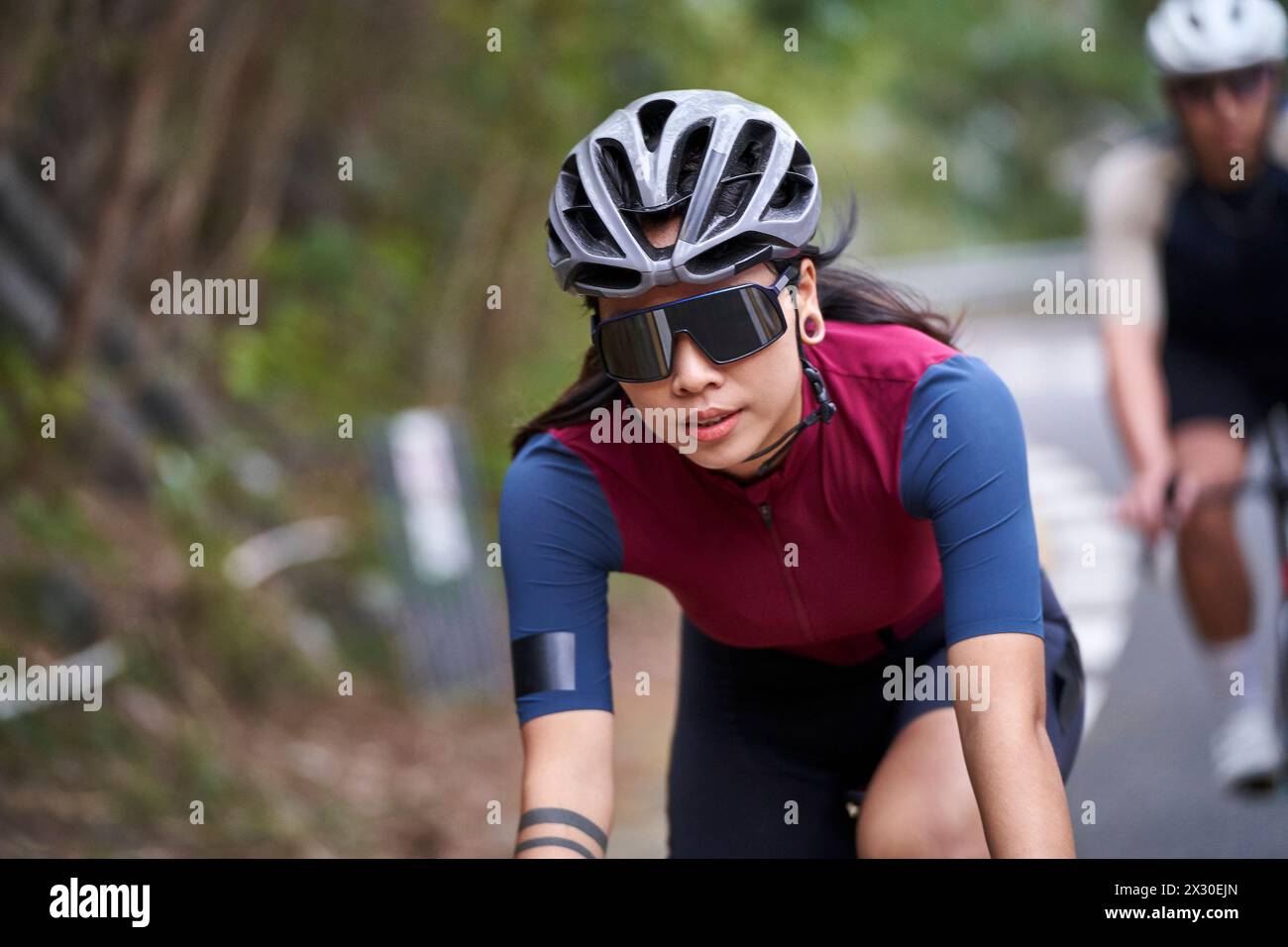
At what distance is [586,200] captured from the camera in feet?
9.05

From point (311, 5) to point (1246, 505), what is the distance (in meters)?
6.93

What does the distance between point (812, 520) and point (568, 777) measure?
636mm

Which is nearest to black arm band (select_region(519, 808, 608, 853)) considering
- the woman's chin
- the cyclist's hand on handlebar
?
the woman's chin

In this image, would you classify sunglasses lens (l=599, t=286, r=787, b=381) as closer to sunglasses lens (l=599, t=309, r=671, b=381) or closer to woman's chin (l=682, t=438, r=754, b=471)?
sunglasses lens (l=599, t=309, r=671, b=381)

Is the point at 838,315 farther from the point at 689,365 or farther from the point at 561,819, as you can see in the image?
the point at 561,819

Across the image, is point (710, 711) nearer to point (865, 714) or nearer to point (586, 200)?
point (865, 714)

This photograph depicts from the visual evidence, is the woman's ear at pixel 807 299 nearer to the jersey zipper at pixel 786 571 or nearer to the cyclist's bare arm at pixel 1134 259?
the jersey zipper at pixel 786 571

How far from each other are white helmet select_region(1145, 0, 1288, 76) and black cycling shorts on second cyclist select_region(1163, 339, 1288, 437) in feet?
3.43

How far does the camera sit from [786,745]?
3.29 metres

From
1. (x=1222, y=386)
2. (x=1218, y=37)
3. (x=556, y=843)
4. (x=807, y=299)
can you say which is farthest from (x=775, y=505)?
(x=1222, y=386)

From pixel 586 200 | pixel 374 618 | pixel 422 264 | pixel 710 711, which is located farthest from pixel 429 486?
pixel 586 200

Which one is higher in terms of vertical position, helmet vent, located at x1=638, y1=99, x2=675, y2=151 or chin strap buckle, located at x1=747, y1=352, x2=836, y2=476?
helmet vent, located at x1=638, y1=99, x2=675, y2=151

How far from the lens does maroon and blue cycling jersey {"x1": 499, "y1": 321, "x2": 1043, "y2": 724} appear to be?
8.73ft

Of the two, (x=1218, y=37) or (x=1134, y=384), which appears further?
(x=1134, y=384)
